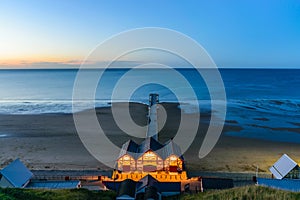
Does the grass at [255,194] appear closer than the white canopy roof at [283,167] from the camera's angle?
Yes

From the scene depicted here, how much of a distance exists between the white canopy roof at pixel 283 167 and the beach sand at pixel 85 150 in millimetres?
1951

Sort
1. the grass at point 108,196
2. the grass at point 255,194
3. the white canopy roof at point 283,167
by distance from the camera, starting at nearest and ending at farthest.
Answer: the grass at point 255,194, the grass at point 108,196, the white canopy roof at point 283,167

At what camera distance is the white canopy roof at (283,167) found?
62.3ft

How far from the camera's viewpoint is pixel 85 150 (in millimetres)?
26312

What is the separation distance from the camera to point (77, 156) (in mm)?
24766

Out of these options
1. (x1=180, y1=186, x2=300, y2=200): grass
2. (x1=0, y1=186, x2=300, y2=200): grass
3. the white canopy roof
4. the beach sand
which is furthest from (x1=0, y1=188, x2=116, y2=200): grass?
the white canopy roof

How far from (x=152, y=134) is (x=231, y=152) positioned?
26.0 ft

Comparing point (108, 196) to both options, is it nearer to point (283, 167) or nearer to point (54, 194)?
point (54, 194)

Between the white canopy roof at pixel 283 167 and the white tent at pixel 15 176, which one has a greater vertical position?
the white canopy roof at pixel 283 167

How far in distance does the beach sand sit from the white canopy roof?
195 centimetres

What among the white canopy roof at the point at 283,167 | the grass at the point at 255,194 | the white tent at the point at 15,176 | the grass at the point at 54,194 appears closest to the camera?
the grass at the point at 255,194

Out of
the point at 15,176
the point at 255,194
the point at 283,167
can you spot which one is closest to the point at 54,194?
the point at 15,176

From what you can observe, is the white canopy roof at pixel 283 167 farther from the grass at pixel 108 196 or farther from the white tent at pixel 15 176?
the white tent at pixel 15 176

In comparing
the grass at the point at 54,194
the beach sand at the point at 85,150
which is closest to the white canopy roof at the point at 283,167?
the beach sand at the point at 85,150
